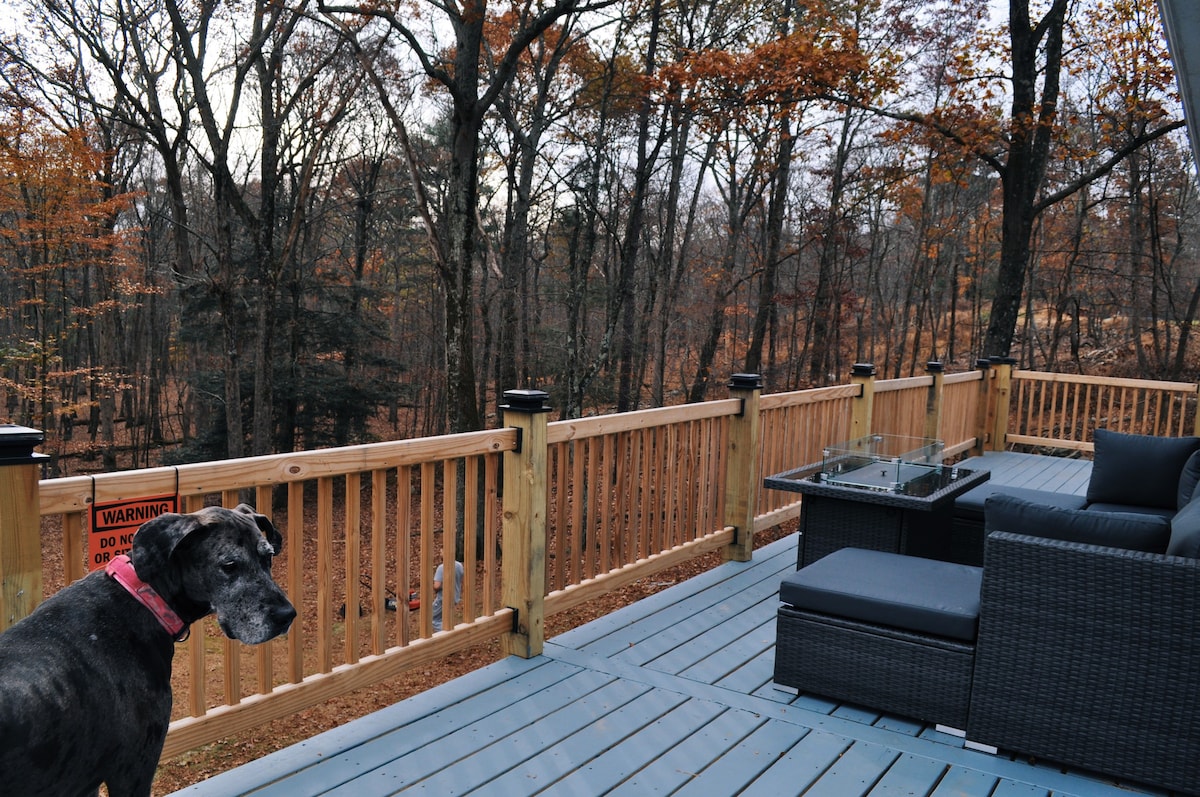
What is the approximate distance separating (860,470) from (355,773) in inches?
112

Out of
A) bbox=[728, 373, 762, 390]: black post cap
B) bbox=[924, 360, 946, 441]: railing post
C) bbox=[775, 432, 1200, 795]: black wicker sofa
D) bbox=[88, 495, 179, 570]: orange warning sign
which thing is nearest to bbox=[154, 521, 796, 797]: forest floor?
bbox=[728, 373, 762, 390]: black post cap

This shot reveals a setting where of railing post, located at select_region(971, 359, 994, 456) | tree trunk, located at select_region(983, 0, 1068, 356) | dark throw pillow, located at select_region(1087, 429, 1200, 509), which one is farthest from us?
tree trunk, located at select_region(983, 0, 1068, 356)

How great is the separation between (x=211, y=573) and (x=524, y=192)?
→ 11.9 metres

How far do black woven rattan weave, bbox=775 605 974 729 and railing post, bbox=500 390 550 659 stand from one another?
0.99m

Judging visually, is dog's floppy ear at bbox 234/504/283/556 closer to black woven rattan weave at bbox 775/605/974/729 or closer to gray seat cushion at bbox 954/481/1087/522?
black woven rattan weave at bbox 775/605/974/729

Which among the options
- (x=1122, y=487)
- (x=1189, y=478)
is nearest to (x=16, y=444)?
(x=1189, y=478)

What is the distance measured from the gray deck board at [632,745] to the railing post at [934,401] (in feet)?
16.0

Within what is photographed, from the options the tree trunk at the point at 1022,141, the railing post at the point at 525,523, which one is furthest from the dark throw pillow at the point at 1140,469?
the tree trunk at the point at 1022,141

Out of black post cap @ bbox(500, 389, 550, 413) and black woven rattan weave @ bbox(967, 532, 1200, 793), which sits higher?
black post cap @ bbox(500, 389, 550, 413)

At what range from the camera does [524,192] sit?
1307cm

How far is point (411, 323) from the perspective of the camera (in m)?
20.8

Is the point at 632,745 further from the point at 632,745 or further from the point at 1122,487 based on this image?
the point at 1122,487

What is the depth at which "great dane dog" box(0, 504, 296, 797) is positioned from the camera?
1.40m

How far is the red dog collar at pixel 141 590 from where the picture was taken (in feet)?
5.38
